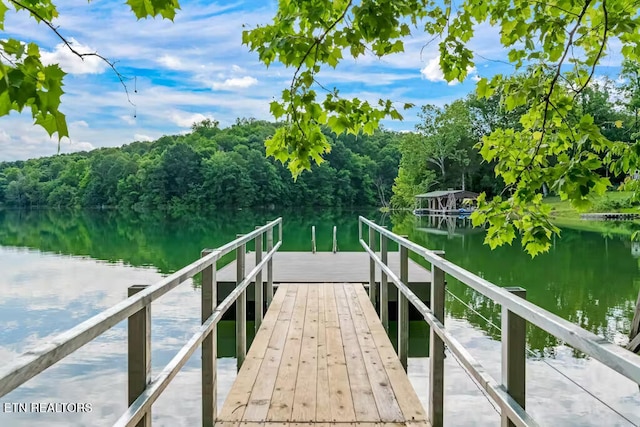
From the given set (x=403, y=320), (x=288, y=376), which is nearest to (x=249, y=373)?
(x=288, y=376)

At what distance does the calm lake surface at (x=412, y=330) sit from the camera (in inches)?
193

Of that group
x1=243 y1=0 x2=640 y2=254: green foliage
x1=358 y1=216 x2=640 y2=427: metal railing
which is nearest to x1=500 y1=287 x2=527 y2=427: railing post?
x1=358 y1=216 x2=640 y2=427: metal railing

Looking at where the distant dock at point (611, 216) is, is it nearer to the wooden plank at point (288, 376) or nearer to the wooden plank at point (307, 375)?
the wooden plank at point (307, 375)

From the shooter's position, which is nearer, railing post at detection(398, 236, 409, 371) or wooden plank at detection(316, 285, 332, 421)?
wooden plank at detection(316, 285, 332, 421)

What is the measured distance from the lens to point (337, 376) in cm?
341

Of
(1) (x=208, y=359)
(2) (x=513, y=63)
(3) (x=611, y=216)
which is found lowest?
(3) (x=611, y=216)

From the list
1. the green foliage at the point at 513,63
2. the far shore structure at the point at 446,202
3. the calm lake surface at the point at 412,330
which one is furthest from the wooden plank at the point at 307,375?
the far shore structure at the point at 446,202

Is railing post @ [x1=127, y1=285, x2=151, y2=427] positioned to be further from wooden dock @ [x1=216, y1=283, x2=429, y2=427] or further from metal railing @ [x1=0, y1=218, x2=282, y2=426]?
wooden dock @ [x1=216, y1=283, x2=429, y2=427]

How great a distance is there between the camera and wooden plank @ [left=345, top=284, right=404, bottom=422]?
281 centimetres

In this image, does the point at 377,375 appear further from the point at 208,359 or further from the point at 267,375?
the point at 208,359

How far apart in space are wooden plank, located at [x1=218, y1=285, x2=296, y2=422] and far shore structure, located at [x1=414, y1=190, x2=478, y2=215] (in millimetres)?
38750

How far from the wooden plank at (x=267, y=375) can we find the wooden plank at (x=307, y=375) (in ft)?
0.48

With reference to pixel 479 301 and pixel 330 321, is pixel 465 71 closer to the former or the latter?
pixel 330 321

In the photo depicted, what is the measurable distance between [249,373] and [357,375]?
25.9 inches
